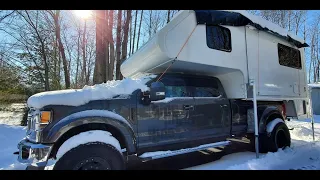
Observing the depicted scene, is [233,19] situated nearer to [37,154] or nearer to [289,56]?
[289,56]

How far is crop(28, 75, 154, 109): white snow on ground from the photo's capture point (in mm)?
3350

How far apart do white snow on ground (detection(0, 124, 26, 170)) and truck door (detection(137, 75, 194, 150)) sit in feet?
8.19

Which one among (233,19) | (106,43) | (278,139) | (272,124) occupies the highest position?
(106,43)

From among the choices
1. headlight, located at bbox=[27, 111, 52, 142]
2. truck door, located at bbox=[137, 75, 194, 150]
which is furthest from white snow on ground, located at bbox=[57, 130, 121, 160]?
truck door, located at bbox=[137, 75, 194, 150]

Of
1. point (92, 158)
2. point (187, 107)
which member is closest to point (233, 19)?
point (187, 107)

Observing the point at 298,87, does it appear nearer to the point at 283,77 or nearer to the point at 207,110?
the point at 283,77

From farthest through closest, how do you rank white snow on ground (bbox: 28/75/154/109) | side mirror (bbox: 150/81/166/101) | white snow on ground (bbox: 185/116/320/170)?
white snow on ground (bbox: 185/116/320/170), side mirror (bbox: 150/81/166/101), white snow on ground (bbox: 28/75/154/109)

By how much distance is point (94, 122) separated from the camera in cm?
348

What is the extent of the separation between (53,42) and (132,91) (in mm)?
15177

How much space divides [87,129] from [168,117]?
56.3 inches

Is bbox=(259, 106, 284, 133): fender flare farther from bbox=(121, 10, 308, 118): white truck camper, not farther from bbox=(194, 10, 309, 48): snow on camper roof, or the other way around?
bbox=(194, 10, 309, 48): snow on camper roof

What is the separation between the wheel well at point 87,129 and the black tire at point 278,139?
11.8 feet
